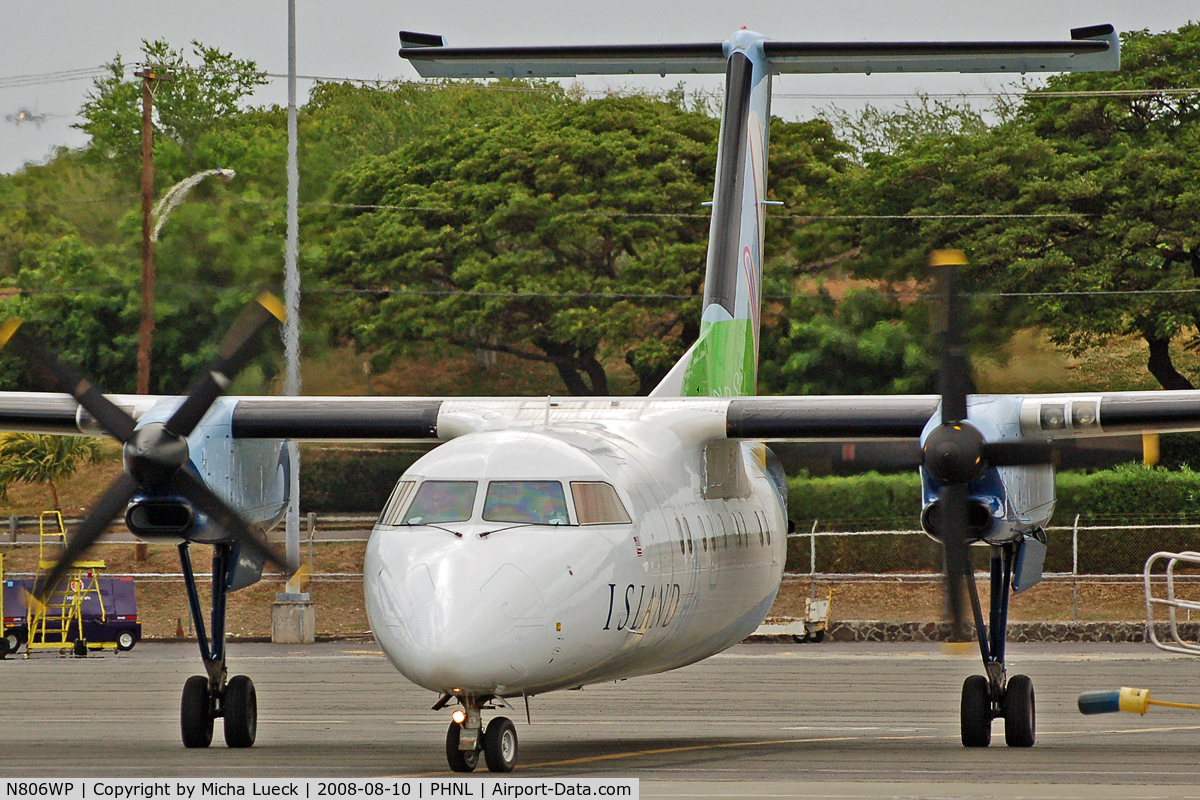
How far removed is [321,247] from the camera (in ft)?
148

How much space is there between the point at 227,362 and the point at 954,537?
681cm

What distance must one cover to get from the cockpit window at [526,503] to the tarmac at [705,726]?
1968 mm

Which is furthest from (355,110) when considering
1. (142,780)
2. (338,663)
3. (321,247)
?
(142,780)

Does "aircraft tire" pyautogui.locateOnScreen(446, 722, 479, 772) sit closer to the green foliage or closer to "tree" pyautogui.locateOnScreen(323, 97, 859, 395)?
the green foliage

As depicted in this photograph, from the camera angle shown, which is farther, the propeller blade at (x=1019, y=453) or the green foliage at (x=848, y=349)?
the green foliage at (x=848, y=349)

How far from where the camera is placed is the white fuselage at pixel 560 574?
11.2m

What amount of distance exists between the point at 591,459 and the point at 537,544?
1.48m

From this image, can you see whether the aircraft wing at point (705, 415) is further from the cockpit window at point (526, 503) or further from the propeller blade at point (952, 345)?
the cockpit window at point (526, 503)

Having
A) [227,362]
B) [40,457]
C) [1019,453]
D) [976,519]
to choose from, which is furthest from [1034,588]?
[227,362]

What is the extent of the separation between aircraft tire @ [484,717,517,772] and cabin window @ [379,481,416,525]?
1.71 meters

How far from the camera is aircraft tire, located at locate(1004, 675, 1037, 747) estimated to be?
15555mm

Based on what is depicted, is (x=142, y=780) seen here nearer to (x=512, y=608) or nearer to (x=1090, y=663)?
(x=512, y=608)

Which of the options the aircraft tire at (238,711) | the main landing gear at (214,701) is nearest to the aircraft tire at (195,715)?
the main landing gear at (214,701)

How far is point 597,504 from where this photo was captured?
12727mm
